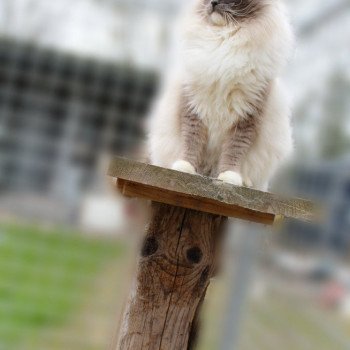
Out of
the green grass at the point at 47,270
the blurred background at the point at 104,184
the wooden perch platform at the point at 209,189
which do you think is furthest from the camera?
the green grass at the point at 47,270

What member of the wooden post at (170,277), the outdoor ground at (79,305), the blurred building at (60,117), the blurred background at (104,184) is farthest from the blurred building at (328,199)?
the wooden post at (170,277)

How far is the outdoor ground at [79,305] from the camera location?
2039 mm

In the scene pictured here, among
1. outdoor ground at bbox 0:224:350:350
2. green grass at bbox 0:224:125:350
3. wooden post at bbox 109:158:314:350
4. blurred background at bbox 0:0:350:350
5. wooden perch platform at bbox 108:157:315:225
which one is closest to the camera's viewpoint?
wooden perch platform at bbox 108:157:315:225

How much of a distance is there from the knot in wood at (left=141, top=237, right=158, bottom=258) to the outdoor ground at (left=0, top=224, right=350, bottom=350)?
1.07m

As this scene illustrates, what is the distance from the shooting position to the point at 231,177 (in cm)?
66

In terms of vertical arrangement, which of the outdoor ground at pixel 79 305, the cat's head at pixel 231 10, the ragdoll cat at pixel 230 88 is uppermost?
the cat's head at pixel 231 10

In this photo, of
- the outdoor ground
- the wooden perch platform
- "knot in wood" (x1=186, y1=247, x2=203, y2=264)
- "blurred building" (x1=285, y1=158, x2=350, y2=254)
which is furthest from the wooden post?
"blurred building" (x1=285, y1=158, x2=350, y2=254)

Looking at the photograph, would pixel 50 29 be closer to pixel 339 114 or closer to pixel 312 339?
pixel 339 114

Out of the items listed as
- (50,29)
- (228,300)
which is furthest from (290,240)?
(50,29)

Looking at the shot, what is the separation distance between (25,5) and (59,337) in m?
1.32

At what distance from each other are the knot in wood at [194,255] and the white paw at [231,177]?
0.40 ft

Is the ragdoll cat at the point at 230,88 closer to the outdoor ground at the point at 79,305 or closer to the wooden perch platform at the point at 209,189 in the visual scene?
the wooden perch platform at the point at 209,189

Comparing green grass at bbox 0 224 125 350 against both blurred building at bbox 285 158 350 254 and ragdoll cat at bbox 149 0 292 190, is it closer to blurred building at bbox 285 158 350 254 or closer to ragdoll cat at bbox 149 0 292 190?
blurred building at bbox 285 158 350 254

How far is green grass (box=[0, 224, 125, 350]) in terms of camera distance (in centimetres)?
227
